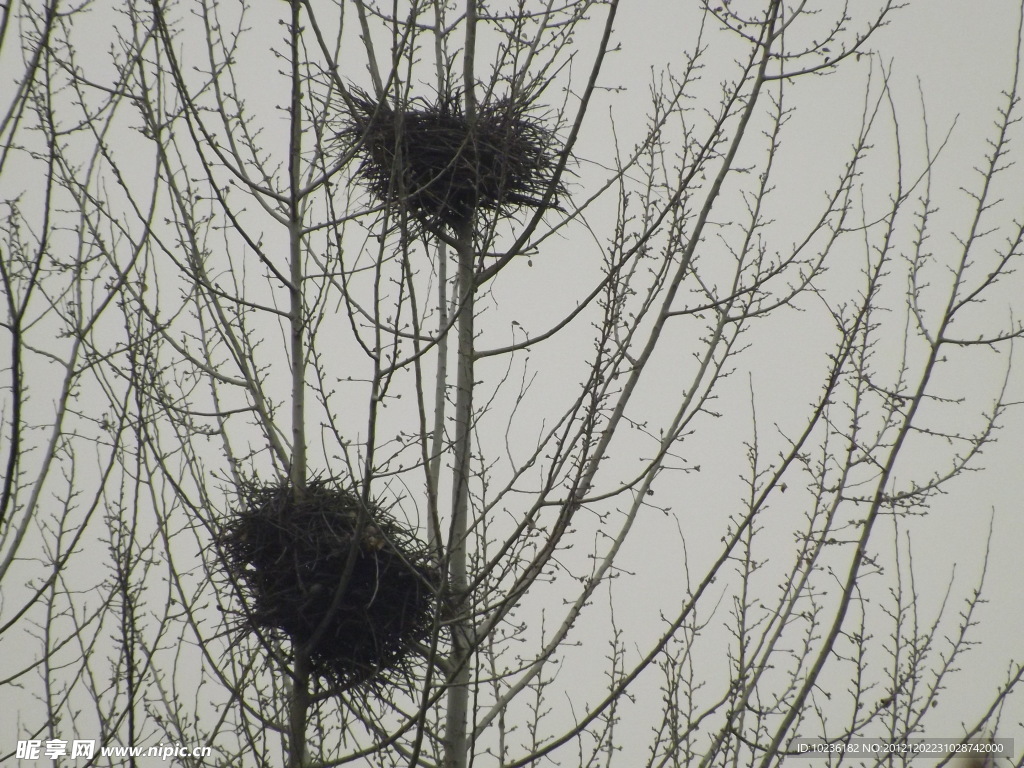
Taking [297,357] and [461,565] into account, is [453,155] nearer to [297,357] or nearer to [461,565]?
[297,357]

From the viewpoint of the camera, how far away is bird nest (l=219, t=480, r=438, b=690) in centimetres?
284

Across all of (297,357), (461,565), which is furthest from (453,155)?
(461,565)

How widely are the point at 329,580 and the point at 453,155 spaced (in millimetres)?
1704

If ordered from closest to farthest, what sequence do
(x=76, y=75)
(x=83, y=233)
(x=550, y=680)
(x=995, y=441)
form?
(x=995, y=441)
(x=76, y=75)
(x=83, y=233)
(x=550, y=680)

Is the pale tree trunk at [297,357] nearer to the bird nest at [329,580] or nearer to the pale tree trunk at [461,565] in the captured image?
the bird nest at [329,580]

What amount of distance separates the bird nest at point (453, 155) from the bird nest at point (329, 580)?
1.04 metres

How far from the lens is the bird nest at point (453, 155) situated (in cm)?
345

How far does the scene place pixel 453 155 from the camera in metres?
3.72

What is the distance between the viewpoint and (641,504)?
299 cm

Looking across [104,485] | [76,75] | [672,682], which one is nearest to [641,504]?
[672,682]

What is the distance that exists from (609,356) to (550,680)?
1956 mm

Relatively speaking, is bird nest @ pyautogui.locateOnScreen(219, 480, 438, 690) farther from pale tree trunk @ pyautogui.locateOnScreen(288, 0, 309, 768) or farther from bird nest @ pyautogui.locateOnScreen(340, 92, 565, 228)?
bird nest @ pyautogui.locateOnScreen(340, 92, 565, 228)

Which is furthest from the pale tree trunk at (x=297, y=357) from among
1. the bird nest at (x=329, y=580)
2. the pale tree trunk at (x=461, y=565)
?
the pale tree trunk at (x=461, y=565)

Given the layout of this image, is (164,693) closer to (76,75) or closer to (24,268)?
(24,268)
